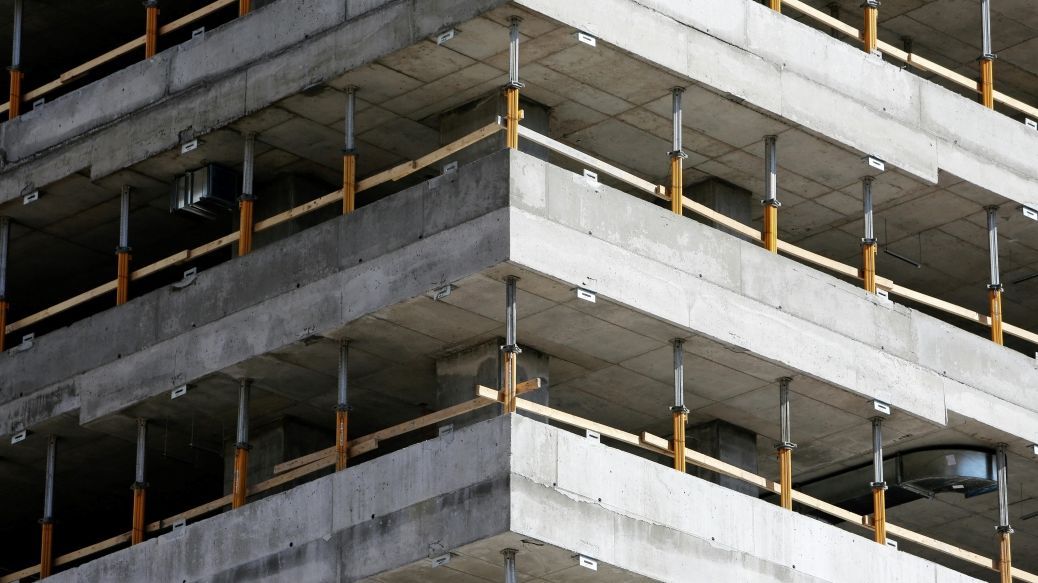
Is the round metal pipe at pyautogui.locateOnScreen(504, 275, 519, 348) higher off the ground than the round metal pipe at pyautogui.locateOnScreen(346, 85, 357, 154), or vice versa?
the round metal pipe at pyautogui.locateOnScreen(346, 85, 357, 154)

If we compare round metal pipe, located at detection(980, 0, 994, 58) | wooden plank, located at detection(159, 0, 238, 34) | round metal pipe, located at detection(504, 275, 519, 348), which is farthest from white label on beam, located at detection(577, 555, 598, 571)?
round metal pipe, located at detection(980, 0, 994, 58)

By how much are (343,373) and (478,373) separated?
6.04 ft

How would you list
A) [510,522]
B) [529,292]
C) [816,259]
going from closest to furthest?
[510,522] < [529,292] < [816,259]

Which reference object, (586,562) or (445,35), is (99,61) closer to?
(445,35)

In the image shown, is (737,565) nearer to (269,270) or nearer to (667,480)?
(667,480)

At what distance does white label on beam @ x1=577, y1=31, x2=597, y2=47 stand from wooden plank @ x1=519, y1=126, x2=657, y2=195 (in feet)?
4.65

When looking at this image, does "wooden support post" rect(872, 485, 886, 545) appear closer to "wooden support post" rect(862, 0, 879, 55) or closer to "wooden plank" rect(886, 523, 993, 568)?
"wooden plank" rect(886, 523, 993, 568)

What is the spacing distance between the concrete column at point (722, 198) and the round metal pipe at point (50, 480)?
402 inches

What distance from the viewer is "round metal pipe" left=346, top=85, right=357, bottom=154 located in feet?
150

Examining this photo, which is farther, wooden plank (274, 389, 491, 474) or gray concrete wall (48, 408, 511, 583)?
wooden plank (274, 389, 491, 474)

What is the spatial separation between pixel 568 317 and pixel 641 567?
3.81 metres

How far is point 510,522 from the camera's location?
41.2m

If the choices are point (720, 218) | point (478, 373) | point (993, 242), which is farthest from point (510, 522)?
point (993, 242)

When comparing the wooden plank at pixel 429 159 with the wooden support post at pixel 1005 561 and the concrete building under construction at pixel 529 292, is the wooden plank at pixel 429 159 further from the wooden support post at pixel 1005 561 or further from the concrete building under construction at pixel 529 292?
the wooden support post at pixel 1005 561
